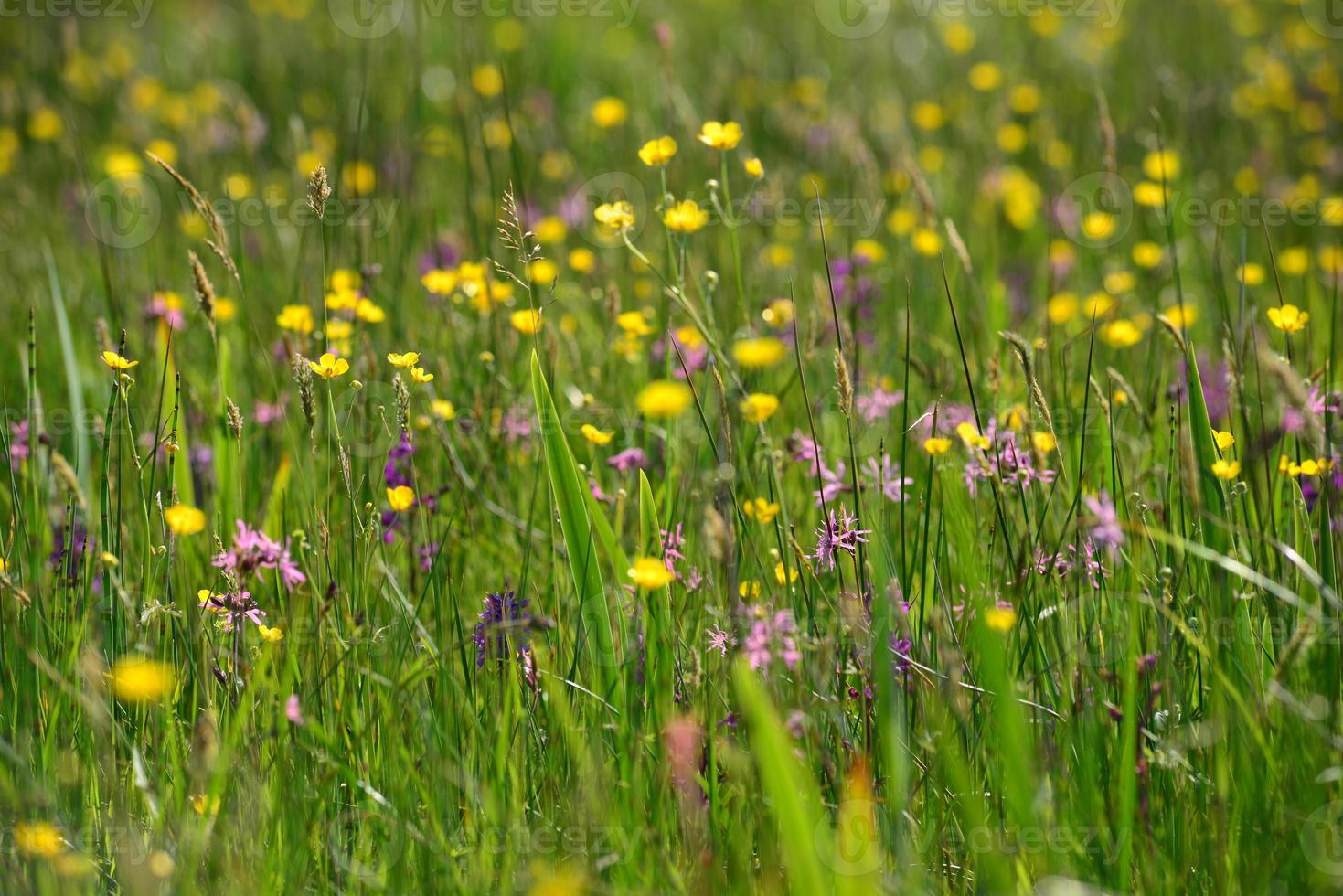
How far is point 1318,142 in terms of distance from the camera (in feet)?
17.4

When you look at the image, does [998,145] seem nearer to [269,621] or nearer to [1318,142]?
[1318,142]

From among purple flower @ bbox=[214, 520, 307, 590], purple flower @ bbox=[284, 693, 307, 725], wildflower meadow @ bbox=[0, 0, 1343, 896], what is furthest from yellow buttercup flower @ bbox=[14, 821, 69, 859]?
purple flower @ bbox=[214, 520, 307, 590]

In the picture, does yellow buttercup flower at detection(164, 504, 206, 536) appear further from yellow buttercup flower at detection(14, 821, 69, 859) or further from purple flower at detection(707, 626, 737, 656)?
purple flower at detection(707, 626, 737, 656)

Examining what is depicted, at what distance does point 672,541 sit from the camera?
211 cm

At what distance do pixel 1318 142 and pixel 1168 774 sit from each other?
→ 4.58 metres

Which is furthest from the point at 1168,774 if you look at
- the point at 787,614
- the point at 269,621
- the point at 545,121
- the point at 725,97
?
the point at 545,121

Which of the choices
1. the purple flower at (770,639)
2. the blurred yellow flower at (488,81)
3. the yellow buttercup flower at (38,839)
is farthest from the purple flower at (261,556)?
the blurred yellow flower at (488,81)

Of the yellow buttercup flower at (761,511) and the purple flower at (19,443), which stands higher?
the purple flower at (19,443)

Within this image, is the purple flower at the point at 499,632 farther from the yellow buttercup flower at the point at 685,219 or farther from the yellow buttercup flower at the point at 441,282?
the yellow buttercup flower at the point at 441,282

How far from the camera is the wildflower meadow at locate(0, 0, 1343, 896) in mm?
1497

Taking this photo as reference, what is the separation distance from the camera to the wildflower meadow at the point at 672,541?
4.91 ft

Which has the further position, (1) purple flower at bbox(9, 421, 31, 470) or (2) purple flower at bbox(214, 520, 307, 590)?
(1) purple flower at bbox(9, 421, 31, 470)

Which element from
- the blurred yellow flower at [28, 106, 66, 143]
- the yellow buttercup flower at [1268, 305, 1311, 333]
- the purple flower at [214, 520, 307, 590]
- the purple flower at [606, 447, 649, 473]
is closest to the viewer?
the purple flower at [214, 520, 307, 590]

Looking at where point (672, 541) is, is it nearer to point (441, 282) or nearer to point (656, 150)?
point (656, 150)
